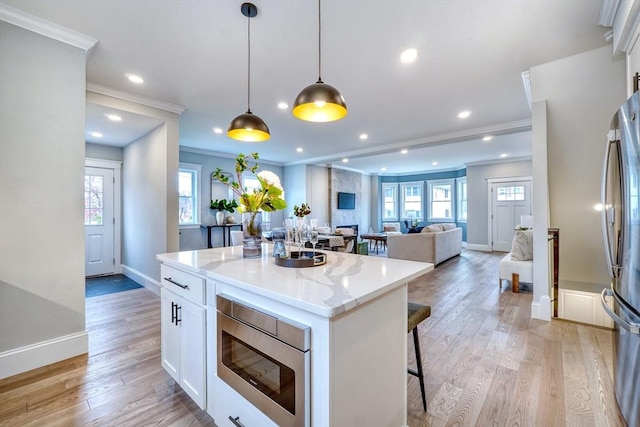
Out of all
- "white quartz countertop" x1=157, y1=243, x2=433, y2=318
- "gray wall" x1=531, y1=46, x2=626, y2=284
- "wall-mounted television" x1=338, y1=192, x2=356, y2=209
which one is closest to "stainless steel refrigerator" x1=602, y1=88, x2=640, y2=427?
"white quartz countertop" x1=157, y1=243, x2=433, y2=318

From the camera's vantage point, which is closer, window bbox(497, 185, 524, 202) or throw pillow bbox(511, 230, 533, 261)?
throw pillow bbox(511, 230, 533, 261)

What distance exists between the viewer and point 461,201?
966 cm

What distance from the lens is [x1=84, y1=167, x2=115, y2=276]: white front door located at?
5.10 meters

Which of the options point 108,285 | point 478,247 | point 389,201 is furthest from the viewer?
point 389,201

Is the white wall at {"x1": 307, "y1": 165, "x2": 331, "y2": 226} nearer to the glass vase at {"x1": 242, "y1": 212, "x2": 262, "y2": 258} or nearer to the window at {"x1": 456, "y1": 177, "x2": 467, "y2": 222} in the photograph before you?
the window at {"x1": 456, "y1": 177, "x2": 467, "y2": 222}

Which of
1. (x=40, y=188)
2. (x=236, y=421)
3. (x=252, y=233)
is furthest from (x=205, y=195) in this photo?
(x=236, y=421)

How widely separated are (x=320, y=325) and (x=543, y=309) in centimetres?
323

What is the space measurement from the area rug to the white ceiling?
2483 millimetres

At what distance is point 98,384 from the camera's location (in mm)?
1981

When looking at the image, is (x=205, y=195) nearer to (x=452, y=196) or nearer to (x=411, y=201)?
(x=411, y=201)

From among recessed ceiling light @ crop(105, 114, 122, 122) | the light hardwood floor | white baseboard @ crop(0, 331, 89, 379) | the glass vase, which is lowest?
the light hardwood floor

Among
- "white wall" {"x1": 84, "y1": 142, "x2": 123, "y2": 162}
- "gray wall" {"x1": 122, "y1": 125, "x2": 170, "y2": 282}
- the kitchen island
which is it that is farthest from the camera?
"white wall" {"x1": 84, "y1": 142, "x2": 123, "y2": 162}

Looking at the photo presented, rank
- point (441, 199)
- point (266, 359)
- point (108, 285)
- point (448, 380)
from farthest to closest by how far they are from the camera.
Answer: point (441, 199)
point (108, 285)
point (448, 380)
point (266, 359)

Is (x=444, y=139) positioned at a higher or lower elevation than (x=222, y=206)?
higher
